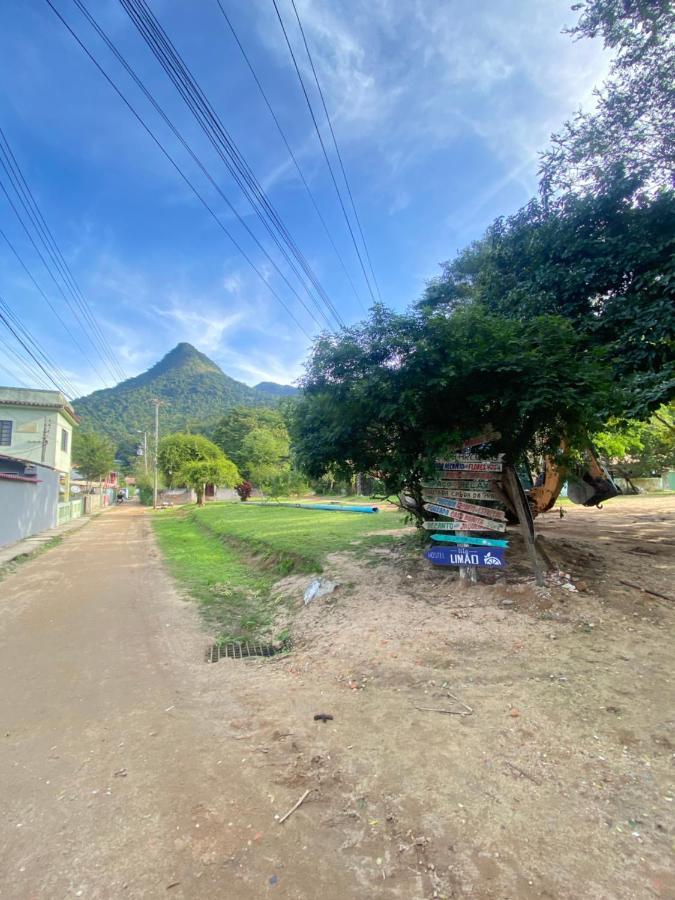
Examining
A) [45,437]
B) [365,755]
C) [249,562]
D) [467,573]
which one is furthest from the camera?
[45,437]

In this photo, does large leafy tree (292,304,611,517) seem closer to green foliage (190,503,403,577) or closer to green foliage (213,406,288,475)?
A: green foliage (190,503,403,577)

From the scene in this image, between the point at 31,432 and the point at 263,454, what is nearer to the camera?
the point at 31,432

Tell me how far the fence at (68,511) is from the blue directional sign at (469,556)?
81.3 ft

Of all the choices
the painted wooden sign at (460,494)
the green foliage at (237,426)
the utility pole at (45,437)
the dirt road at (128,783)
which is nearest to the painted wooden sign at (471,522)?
the painted wooden sign at (460,494)

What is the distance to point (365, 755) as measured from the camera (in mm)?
2975

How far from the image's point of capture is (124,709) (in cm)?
379

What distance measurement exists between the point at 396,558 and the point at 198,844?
6111 mm

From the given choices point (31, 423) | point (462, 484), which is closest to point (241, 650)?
point (462, 484)

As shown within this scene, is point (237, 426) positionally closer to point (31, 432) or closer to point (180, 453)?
point (180, 453)

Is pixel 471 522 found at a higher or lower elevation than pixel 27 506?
lower

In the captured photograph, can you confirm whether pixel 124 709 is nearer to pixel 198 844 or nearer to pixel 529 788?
pixel 198 844

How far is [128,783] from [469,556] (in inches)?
177

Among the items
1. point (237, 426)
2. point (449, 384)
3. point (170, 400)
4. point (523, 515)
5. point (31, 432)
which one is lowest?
point (523, 515)

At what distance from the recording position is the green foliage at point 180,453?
41.1 m
